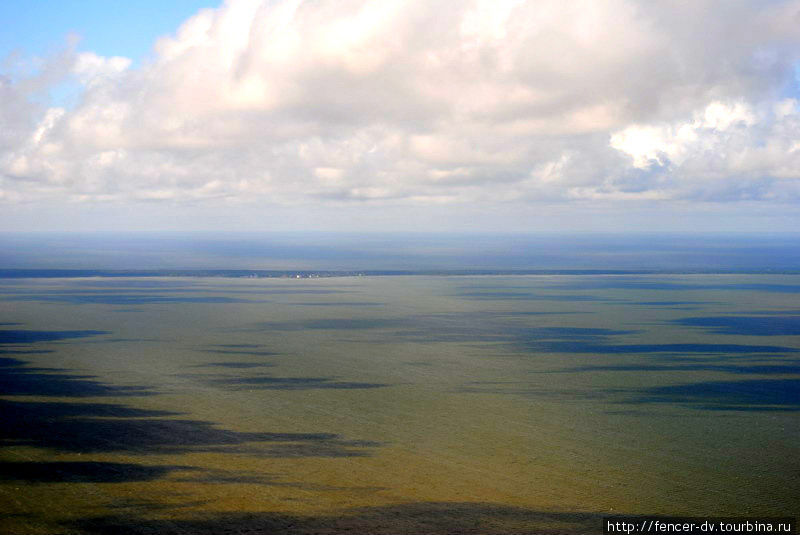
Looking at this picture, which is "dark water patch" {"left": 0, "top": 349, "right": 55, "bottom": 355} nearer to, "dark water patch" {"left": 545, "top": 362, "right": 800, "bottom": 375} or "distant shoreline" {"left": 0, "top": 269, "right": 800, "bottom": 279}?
"dark water patch" {"left": 545, "top": 362, "right": 800, "bottom": 375}

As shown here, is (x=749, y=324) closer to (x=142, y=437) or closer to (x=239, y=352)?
(x=239, y=352)

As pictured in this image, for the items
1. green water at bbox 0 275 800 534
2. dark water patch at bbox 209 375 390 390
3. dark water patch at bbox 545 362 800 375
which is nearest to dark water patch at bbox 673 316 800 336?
green water at bbox 0 275 800 534

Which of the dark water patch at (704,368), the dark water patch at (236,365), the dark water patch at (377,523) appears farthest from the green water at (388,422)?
the dark water patch at (704,368)

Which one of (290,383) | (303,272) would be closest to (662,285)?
(303,272)

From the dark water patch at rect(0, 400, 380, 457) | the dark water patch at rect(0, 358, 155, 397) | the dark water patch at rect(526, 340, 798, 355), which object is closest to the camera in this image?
the dark water patch at rect(0, 400, 380, 457)

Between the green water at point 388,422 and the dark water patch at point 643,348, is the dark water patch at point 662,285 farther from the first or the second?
the dark water patch at point 643,348

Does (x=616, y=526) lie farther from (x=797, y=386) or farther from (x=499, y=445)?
(x=797, y=386)

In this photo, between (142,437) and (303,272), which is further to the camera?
(303,272)
